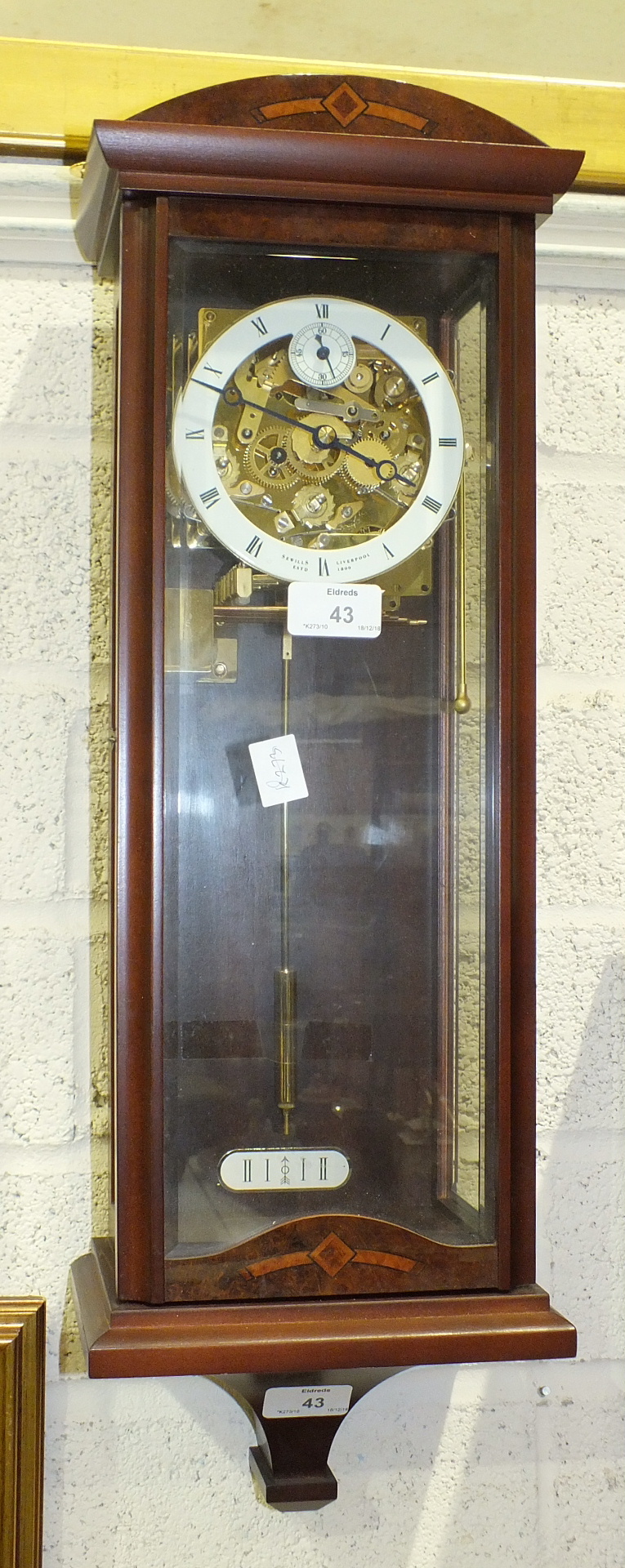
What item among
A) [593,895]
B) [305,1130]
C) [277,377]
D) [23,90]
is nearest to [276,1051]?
[305,1130]

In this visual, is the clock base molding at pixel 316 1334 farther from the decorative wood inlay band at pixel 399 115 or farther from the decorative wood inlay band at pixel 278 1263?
the decorative wood inlay band at pixel 399 115

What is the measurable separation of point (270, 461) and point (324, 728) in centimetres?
16

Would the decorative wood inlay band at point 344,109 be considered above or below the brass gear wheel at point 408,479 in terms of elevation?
above

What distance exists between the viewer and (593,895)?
3.05 feet

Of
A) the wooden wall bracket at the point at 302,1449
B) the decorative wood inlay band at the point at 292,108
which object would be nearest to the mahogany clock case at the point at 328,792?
the decorative wood inlay band at the point at 292,108

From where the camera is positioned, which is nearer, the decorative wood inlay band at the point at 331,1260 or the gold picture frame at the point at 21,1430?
the decorative wood inlay band at the point at 331,1260

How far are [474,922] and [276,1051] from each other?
0.14m

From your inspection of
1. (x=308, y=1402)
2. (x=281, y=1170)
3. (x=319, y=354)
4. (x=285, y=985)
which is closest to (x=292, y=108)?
(x=319, y=354)

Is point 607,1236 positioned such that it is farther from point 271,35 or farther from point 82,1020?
point 271,35

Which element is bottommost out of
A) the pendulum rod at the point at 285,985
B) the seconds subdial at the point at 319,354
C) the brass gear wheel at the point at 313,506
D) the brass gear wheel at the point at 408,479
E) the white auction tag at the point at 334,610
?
the pendulum rod at the point at 285,985

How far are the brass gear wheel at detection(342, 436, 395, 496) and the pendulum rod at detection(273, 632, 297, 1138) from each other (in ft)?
0.33

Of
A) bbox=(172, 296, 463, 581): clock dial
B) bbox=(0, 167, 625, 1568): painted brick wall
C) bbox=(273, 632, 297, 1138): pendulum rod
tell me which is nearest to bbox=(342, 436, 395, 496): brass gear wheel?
bbox=(172, 296, 463, 581): clock dial

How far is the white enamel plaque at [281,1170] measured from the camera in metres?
0.74

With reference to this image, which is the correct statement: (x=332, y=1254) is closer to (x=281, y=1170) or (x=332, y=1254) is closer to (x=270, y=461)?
(x=281, y=1170)
